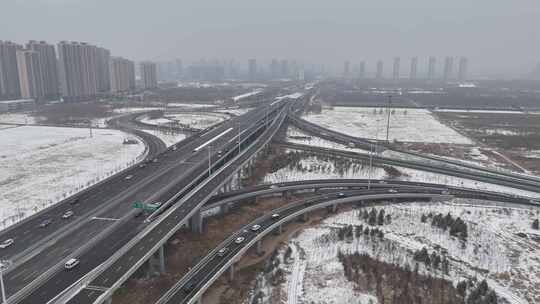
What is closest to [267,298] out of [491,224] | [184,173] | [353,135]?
[184,173]

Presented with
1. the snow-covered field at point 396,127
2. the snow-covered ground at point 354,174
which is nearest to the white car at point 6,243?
the snow-covered ground at point 354,174

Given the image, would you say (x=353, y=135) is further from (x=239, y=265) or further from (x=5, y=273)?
(x=5, y=273)

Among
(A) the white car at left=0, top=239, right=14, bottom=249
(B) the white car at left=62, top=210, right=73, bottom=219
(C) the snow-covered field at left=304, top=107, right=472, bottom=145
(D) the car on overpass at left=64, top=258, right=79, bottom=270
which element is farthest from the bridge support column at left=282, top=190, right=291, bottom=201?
(C) the snow-covered field at left=304, top=107, right=472, bottom=145

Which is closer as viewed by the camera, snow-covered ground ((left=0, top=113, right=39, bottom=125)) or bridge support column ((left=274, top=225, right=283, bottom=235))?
bridge support column ((left=274, top=225, right=283, bottom=235))

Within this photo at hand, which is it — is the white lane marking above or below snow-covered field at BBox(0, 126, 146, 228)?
above

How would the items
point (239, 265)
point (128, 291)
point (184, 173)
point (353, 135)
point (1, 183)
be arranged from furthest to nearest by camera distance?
point (353, 135) < point (1, 183) < point (184, 173) < point (239, 265) < point (128, 291)

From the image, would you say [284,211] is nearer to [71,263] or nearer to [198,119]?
[71,263]

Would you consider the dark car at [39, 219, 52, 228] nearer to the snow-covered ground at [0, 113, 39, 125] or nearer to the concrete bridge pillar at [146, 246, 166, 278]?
the concrete bridge pillar at [146, 246, 166, 278]
